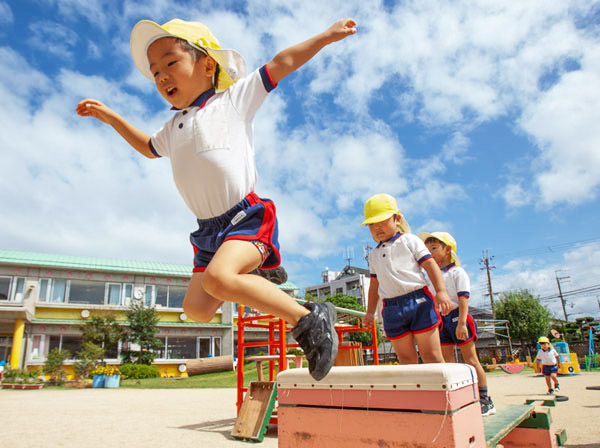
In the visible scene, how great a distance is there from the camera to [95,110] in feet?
10.3

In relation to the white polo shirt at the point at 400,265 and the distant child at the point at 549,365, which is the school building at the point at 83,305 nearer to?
the distant child at the point at 549,365

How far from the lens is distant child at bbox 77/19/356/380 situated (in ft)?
8.18

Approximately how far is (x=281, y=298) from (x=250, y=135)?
1.13m

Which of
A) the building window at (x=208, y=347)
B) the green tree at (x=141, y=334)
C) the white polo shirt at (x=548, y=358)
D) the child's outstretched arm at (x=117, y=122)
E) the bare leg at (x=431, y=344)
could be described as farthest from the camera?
the building window at (x=208, y=347)

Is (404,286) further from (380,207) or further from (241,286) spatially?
(241,286)

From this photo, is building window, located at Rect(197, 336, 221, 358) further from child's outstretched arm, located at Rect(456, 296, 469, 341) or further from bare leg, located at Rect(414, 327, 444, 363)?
bare leg, located at Rect(414, 327, 444, 363)

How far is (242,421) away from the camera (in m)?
5.95

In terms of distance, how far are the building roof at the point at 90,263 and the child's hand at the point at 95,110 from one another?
25.0 metres

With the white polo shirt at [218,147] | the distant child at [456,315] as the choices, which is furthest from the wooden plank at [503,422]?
the white polo shirt at [218,147]

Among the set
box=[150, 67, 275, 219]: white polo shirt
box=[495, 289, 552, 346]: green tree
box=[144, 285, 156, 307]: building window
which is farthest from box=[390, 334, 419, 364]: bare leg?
box=[495, 289, 552, 346]: green tree

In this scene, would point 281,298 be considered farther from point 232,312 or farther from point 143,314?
point 232,312

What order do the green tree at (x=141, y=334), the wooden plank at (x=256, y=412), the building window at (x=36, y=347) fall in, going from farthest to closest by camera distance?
the green tree at (x=141, y=334)
the building window at (x=36, y=347)
the wooden plank at (x=256, y=412)

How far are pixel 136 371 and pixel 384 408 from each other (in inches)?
918

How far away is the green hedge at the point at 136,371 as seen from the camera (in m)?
22.1
